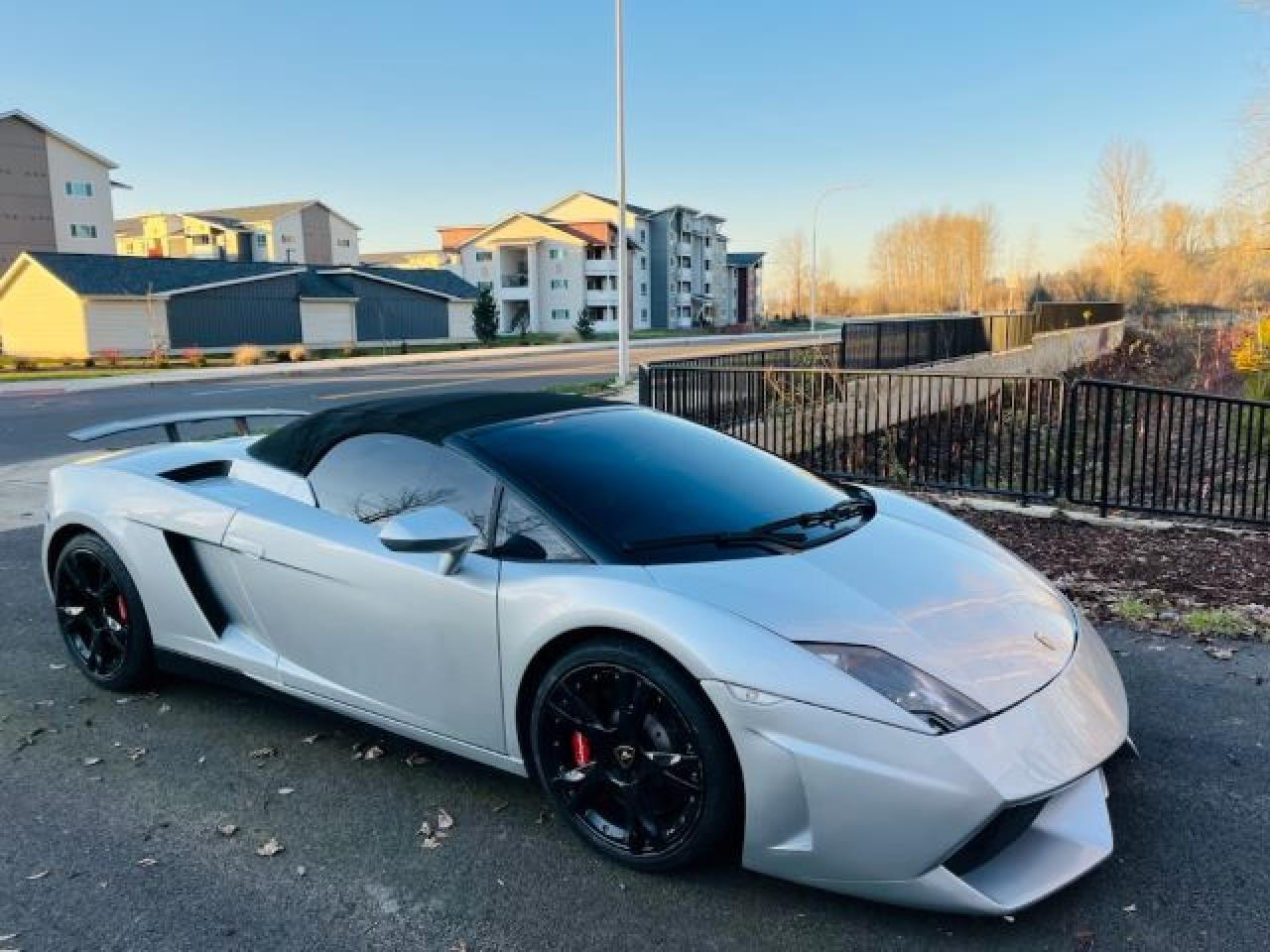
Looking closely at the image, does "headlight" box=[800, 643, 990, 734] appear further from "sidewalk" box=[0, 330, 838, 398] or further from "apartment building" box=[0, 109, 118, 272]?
"apartment building" box=[0, 109, 118, 272]

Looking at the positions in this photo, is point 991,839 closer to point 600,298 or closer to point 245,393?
point 245,393

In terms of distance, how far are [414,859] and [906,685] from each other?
1578 millimetres

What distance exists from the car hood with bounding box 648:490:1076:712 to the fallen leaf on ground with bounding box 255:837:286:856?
4.85 ft

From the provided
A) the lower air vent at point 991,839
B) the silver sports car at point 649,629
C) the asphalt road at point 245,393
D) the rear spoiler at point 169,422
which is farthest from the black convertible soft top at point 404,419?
the asphalt road at point 245,393

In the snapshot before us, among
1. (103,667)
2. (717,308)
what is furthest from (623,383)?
(717,308)

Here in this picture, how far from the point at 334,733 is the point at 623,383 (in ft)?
56.5

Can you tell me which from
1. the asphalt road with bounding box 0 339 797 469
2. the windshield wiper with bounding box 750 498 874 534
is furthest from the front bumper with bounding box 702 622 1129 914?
the asphalt road with bounding box 0 339 797 469

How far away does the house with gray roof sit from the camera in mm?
40094

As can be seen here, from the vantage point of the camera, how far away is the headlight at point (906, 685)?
235 centimetres

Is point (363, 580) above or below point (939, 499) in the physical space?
above

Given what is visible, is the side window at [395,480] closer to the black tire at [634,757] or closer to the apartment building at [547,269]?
the black tire at [634,757]

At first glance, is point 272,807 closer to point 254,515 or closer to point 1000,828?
point 254,515

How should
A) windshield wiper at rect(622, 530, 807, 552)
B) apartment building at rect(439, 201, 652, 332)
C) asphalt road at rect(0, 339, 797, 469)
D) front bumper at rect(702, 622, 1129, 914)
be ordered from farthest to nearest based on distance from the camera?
apartment building at rect(439, 201, 652, 332)
asphalt road at rect(0, 339, 797, 469)
windshield wiper at rect(622, 530, 807, 552)
front bumper at rect(702, 622, 1129, 914)

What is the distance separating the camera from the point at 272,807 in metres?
3.18
